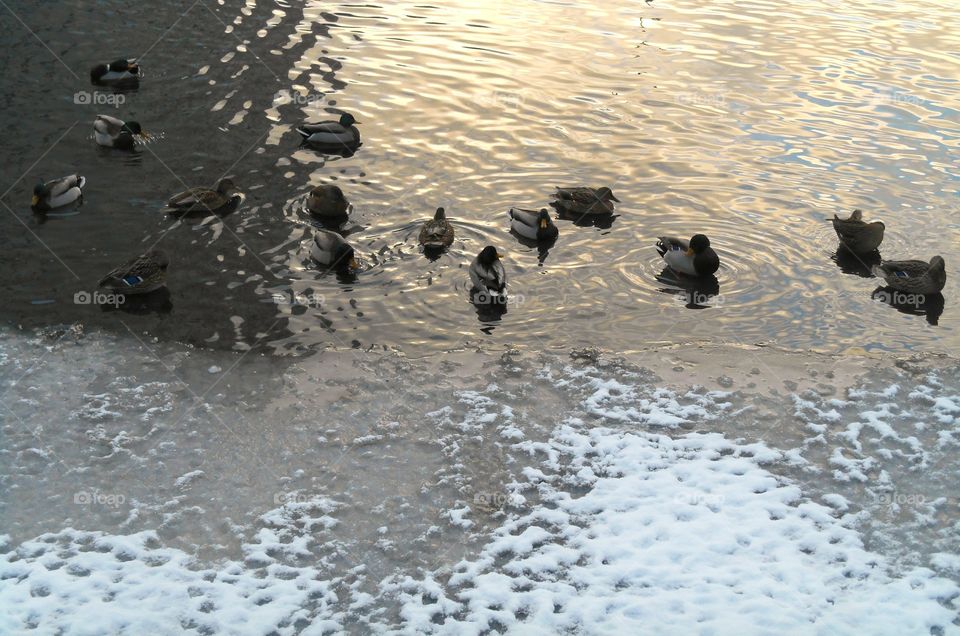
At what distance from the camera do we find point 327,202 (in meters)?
13.6

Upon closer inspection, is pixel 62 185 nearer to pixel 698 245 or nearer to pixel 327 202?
pixel 327 202

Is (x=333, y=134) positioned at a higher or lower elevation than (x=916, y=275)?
higher

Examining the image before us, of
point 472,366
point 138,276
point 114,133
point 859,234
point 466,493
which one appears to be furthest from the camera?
point 114,133

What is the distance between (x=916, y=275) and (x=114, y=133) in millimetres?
12574

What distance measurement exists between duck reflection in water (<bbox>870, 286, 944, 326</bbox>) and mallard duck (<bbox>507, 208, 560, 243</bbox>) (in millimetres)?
4585

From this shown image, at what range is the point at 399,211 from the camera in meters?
14.1

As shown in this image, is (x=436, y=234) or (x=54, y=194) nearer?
(x=436, y=234)

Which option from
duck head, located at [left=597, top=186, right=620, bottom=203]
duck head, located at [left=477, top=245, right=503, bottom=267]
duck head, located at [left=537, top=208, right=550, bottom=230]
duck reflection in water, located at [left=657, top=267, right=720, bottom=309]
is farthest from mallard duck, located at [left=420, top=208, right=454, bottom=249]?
duck reflection in water, located at [left=657, top=267, right=720, bottom=309]

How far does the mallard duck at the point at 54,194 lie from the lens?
13266mm

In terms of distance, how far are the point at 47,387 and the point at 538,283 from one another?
6.20 m

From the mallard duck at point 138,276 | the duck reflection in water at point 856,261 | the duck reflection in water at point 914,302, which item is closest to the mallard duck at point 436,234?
the mallard duck at point 138,276

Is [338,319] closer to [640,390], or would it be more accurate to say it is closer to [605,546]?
[640,390]

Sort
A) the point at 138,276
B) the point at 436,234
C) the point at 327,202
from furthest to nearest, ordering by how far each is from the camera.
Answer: the point at 327,202 < the point at 436,234 < the point at 138,276

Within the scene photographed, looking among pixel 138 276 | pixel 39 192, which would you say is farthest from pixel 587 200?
pixel 39 192
